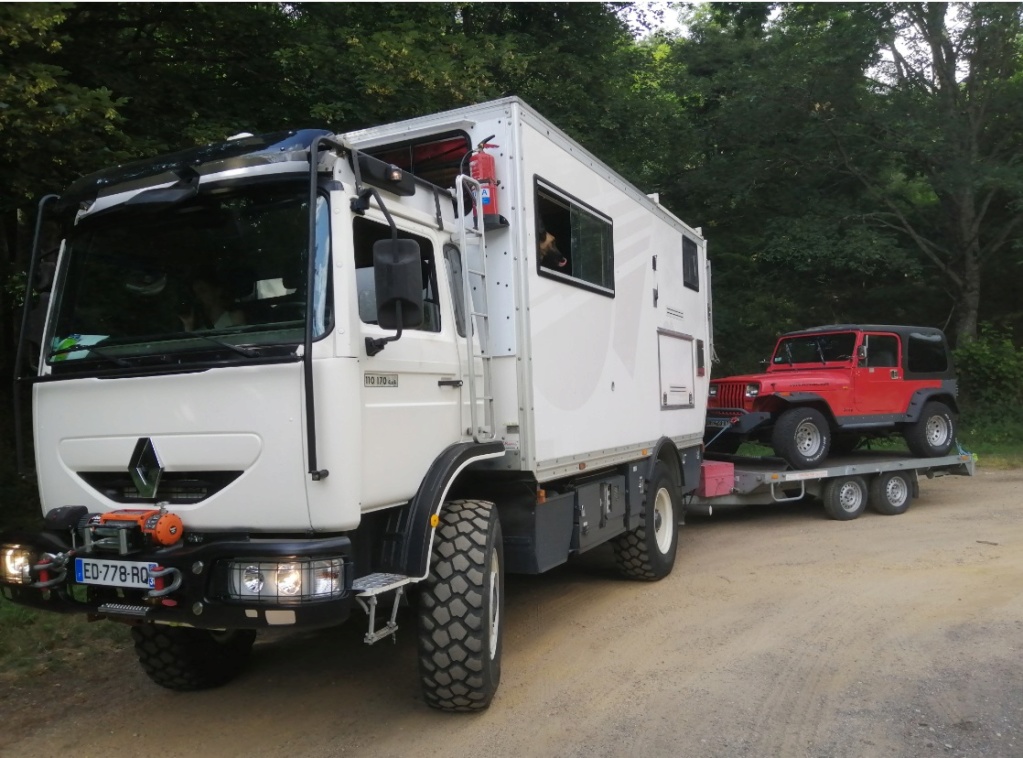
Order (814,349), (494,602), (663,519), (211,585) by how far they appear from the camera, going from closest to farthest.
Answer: (211,585) < (494,602) < (663,519) < (814,349)

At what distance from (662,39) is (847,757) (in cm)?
A: 2286

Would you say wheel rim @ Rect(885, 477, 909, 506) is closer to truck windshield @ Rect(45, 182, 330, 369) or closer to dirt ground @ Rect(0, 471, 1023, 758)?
dirt ground @ Rect(0, 471, 1023, 758)

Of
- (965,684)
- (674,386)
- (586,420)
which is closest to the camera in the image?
(965,684)

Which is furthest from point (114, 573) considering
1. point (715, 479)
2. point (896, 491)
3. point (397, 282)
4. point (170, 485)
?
point (896, 491)

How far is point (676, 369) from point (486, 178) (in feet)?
13.1

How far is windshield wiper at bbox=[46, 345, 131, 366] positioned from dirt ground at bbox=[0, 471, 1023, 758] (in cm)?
203

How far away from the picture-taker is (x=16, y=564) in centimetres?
412

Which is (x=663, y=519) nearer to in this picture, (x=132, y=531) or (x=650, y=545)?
(x=650, y=545)

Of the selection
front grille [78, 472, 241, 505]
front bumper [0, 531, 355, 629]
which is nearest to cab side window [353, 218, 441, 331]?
front grille [78, 472, 241, 505]

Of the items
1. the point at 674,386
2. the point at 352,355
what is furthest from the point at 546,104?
the point at 352,355

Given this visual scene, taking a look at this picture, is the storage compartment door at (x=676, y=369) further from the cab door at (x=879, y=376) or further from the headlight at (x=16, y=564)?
the headlight at (x=16, y=564)

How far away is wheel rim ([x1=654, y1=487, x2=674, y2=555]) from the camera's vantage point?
783 centimetres

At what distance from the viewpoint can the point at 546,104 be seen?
532 inches

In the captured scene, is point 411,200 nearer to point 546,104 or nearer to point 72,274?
point 72,274
